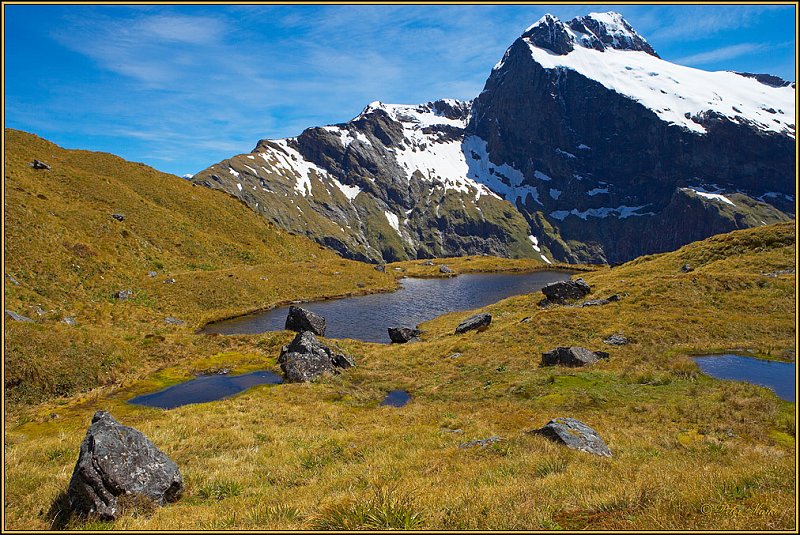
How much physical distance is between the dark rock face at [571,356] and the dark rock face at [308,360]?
17.6 meters

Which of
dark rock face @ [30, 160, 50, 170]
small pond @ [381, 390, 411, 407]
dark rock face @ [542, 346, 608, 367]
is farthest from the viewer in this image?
dark rock face @ [30, 160, 50, 170]

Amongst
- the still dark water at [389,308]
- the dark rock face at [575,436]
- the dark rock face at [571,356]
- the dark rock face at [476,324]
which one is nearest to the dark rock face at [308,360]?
the dark rock face at [476,324]

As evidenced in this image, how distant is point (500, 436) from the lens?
1744 cm

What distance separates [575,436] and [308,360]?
2564 cm

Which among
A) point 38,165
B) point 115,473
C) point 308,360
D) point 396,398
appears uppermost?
point 38,165

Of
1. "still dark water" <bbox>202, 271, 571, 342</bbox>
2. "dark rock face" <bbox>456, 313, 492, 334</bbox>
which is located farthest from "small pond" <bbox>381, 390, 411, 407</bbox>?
"still dark water" <bbox>202, 271, 571, 342</bbox>

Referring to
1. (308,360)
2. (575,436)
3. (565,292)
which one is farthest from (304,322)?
(575,436)

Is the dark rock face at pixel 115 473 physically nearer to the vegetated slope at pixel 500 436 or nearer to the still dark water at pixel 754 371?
the vegetated slope at pixel 500 436

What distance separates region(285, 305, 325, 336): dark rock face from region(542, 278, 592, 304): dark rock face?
29.2 metres

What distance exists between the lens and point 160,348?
41906mm

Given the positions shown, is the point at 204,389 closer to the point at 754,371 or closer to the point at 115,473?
the point at 115,473

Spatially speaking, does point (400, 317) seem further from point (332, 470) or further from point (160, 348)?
point (332, 470)

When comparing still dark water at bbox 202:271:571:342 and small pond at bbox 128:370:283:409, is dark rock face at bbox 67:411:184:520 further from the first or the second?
still dark water at bbox 202:271:571:342

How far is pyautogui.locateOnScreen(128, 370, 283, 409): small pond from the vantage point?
30.3m
